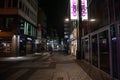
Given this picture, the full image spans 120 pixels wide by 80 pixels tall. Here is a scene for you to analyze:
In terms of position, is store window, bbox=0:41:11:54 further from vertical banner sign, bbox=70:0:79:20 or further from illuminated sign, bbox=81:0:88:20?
illuminated sign, bbox=81:0:88:20

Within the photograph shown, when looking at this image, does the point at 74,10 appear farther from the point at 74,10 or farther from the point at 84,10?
the point at 84,10

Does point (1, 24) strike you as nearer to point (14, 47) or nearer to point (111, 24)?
point (14, 47)

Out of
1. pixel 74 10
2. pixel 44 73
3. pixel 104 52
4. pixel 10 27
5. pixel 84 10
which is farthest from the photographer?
pixel 10 27

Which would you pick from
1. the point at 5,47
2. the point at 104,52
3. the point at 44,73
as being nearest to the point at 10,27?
the point at 5,47

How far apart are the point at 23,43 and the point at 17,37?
3.94 meters

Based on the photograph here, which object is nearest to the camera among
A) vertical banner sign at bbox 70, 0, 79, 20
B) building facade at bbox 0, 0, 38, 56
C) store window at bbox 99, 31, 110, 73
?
store window at bbox 99, 31, 110, 73

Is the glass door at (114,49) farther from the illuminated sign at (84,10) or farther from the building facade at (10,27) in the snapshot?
the building facade at (10,27)

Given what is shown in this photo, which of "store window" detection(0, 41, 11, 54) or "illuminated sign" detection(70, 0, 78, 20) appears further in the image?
"store window" detection(0, 41, 11, 54)

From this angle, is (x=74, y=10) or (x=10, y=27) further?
(x=10, y=27)

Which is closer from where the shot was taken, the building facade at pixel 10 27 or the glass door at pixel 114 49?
the glass door at pixel 114 49

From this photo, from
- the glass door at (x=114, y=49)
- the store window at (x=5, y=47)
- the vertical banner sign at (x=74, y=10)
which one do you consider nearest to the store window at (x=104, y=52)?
the glass door at (x=114, y=49)

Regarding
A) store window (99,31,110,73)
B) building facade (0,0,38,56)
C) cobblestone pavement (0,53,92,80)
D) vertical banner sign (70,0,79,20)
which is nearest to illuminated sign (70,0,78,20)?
vertical banner sign (70,0,79,20)

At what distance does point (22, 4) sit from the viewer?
34.0m

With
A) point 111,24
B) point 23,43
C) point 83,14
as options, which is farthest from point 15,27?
point 111,24
